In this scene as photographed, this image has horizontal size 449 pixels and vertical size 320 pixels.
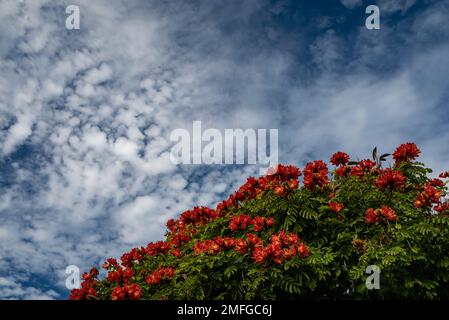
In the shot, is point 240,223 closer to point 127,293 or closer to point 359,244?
point 359,244

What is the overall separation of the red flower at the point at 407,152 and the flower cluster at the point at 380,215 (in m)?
2.01

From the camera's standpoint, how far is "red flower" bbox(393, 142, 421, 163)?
330 inches

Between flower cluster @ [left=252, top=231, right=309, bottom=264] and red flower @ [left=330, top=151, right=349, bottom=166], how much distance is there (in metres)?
3.14

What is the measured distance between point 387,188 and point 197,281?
11.1ft

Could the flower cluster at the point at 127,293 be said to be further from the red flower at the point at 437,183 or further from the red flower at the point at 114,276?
the red flower at the point at 437,183

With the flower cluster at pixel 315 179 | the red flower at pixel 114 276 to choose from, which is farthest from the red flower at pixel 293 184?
the red flower at pixel 114 276

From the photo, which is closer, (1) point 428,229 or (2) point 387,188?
(1) point 428,229

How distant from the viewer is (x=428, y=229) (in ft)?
21.0

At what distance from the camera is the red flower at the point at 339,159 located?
9031 millimetres

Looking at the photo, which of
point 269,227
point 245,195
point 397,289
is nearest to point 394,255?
point 397,289

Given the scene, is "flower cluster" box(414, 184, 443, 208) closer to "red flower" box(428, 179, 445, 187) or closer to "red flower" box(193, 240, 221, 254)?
"red flower" box(428, 179, 445, 187)

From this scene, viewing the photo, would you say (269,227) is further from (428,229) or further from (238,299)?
(428,229)

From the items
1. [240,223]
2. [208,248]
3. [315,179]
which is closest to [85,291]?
[208,248]

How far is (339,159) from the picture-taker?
908cm
